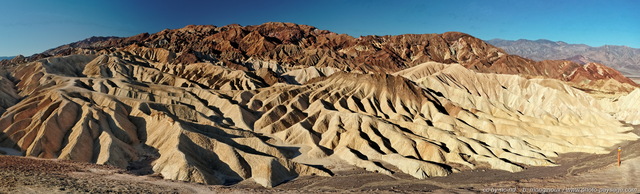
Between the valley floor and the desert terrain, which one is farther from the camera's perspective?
the desert terrain

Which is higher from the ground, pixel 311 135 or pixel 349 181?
pixel 311 135

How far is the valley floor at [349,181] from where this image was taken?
29.9 metres

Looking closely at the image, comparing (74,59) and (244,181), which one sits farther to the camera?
(74,59)

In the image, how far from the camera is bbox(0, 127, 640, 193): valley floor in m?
29.9

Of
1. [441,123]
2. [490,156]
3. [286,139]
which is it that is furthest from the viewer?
[441,123]

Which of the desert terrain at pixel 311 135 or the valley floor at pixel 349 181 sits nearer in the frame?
the valley floor at pixel 349 181

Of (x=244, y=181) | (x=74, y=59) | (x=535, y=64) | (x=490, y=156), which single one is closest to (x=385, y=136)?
(x=490, y=156)

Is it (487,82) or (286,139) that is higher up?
(487,82)

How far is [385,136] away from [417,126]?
318 inches

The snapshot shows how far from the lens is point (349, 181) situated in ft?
144

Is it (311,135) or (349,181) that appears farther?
(311,135)

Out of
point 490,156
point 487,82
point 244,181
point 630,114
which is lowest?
point 244,181

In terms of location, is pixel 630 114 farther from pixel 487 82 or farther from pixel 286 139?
pixel 286 139

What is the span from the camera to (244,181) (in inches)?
1751
